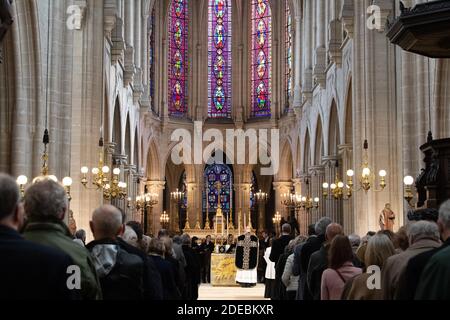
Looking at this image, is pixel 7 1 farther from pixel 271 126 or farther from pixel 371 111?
pixel 271 126

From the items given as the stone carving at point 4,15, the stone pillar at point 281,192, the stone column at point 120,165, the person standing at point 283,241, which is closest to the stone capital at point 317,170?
the stone pillar at point 281,192

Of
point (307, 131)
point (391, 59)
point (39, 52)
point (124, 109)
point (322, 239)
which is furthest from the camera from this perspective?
point (307, 131)

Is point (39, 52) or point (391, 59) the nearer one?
point (39, 52)

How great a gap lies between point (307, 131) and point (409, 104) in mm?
20877

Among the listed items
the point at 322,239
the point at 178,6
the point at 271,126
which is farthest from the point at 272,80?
the point at 322,239

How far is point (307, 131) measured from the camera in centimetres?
3978

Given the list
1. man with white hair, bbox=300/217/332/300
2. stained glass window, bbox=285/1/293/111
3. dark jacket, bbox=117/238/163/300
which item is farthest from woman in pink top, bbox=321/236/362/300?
stained glass window, bbox=285/1/293/111

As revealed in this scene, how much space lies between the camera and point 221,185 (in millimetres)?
48688

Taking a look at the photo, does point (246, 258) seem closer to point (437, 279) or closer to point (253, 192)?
point (437, 279)

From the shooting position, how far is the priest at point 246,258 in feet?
80.7

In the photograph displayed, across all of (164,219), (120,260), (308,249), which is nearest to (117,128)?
(164,219)

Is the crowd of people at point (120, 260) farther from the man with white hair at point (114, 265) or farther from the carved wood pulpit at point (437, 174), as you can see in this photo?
the carved wood pulpit at point (437, 174)
